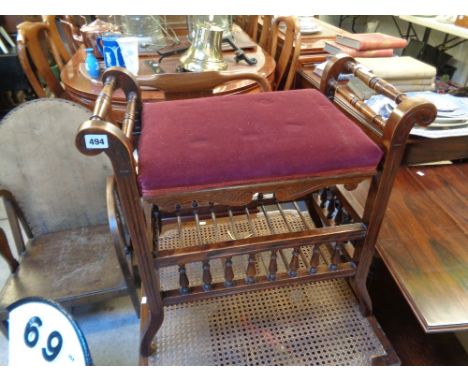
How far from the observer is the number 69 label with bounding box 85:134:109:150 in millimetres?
435

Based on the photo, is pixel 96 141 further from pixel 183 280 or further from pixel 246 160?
pixel 183 280

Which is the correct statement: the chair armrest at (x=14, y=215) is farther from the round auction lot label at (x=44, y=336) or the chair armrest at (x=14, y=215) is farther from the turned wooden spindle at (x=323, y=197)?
the turned wooden spindle at (x=323, y=197)

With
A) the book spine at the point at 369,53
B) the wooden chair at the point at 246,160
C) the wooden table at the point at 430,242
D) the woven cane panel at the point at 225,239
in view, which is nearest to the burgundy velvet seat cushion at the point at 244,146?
the wooden chair at the point at 246,160

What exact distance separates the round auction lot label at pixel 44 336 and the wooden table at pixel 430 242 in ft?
2.09

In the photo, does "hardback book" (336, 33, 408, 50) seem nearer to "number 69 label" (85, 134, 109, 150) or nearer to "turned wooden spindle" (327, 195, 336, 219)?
"turned wooden spindle" (327, 195, 336, 219)

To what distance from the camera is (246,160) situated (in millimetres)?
526

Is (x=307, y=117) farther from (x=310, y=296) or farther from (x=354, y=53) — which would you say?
(x=354, y=53)

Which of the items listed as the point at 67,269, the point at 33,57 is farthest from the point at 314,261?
the point at 33,57

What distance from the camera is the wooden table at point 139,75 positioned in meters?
1.02

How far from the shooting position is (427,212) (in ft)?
2.74

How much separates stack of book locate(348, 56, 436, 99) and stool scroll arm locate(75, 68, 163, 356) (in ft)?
2.06

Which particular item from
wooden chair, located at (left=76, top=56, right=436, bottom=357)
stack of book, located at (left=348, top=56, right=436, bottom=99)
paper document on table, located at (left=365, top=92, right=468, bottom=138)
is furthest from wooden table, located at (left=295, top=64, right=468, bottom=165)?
wooden chair, located at (left=76, top=56, right=436, bottom=357)

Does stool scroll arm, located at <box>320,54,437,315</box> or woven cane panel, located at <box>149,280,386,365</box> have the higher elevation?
stool scroll arm, located at <box>320,54,437,315</box>

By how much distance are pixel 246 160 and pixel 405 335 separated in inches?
30.1
